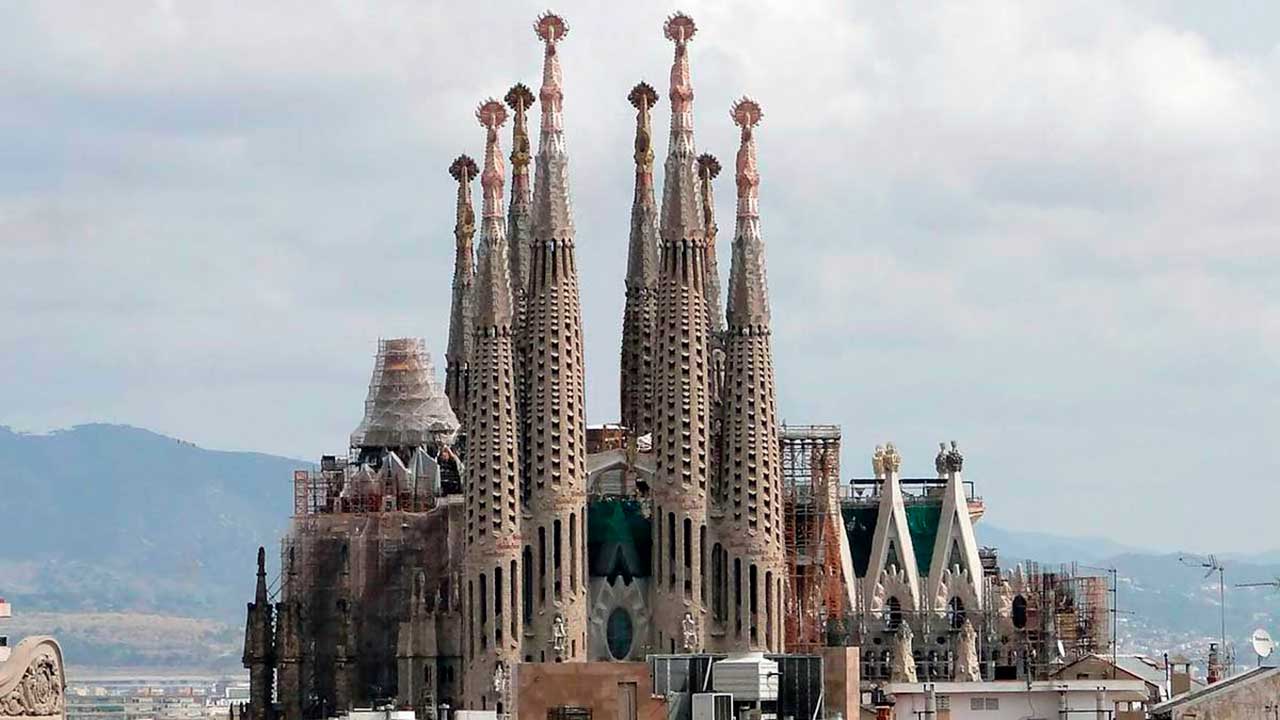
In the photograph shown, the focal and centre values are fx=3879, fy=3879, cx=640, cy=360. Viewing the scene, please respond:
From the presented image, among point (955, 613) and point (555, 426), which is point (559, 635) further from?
point (955, 613)

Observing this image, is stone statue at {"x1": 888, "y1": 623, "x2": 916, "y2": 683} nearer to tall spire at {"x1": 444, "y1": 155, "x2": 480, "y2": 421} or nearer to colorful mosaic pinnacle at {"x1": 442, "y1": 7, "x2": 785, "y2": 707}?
colorful mosaic pinnacle at {"x1": 442, "y1": 7, "x2": 785, "y2": 707}

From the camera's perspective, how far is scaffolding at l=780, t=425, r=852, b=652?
137 m

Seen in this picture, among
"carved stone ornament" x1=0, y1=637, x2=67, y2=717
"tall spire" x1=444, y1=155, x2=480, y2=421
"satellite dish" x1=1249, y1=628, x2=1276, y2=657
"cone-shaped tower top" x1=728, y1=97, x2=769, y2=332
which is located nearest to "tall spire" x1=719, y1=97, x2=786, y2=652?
"cone-shaped tower top" x1=728, y1=97, x2=769, y2=332

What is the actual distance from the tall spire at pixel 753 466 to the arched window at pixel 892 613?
33.8 feet

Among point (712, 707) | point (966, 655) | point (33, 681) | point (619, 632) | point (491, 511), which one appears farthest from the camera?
point (966, 655)

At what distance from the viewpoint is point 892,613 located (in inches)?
5561

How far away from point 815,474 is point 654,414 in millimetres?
13803

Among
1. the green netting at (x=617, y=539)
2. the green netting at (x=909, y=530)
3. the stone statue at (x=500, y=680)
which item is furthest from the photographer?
the green netting at (x=909, y=530)

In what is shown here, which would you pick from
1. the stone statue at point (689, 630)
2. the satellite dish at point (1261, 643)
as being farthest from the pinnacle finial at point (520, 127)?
the satellite dish at point (1261, 643)

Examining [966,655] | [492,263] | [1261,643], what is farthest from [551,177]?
[1261,643]

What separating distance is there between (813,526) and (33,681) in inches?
2929

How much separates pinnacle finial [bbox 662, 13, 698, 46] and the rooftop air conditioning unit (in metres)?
69.3

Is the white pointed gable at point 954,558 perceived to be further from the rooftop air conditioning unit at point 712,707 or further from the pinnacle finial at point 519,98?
the rooftop air conditioning unit at point 712,707

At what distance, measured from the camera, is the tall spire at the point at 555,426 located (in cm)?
12800
